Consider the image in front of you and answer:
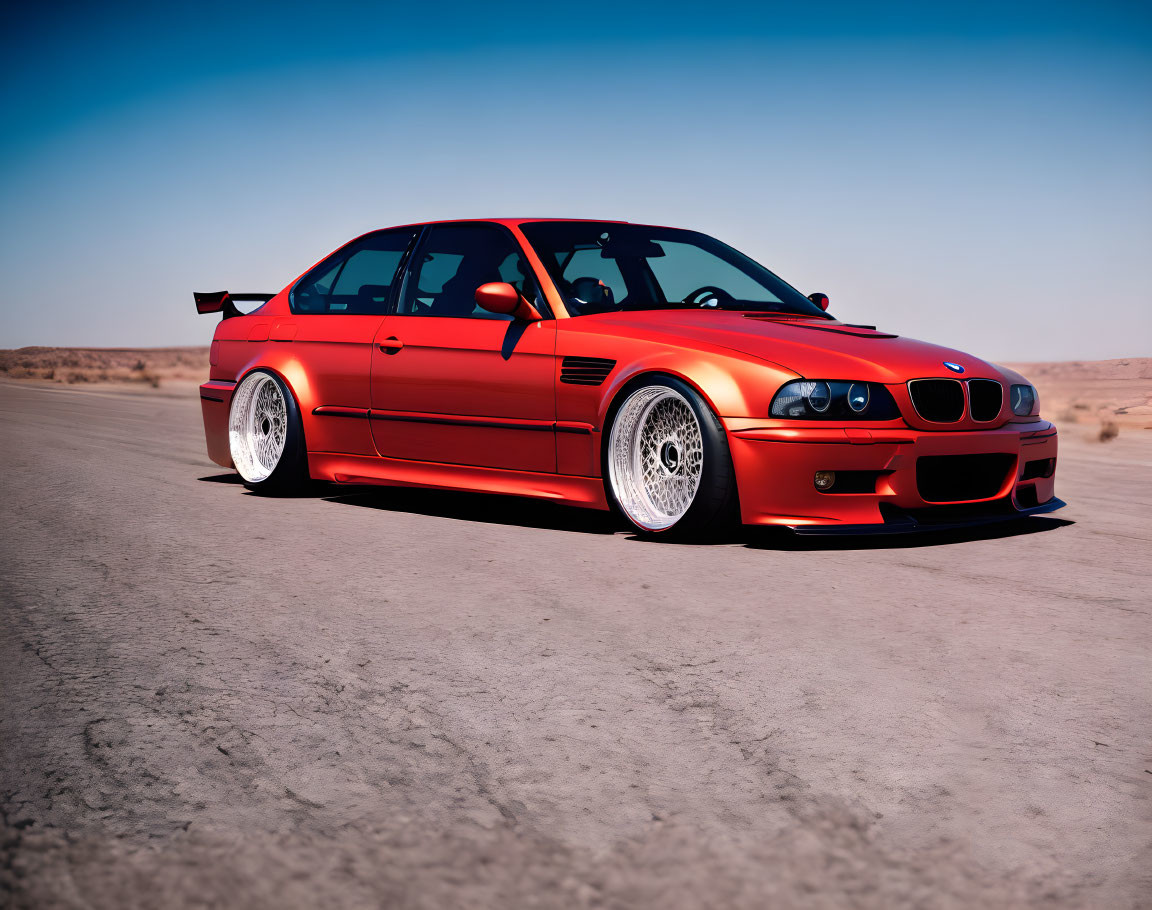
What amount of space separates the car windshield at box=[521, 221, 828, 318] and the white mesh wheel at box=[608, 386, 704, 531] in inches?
30.3

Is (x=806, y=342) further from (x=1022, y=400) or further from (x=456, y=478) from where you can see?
(x=456, y=478)

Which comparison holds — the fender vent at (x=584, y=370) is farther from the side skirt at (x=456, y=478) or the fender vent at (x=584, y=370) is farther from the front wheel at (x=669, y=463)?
the side skirt at (x=456, y=478)

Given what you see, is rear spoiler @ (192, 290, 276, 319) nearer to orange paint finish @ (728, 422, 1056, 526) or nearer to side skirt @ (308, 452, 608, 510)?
side skirt @ (308, 452, 608, 510)

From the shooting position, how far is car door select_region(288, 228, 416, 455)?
711 centimetres

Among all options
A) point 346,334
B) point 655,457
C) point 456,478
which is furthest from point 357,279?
point 655,457

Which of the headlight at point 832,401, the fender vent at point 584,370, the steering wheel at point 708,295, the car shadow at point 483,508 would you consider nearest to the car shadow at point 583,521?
the car shadow at point 483,508

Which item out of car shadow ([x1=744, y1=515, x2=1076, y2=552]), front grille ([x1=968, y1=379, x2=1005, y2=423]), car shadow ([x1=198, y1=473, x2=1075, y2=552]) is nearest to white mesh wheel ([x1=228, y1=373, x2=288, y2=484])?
car shadow ([x1=198, y1=473, x2=1075, y2=552])

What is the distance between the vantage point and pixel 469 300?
6.81 metres

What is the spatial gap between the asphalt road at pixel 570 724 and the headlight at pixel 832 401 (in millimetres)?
595

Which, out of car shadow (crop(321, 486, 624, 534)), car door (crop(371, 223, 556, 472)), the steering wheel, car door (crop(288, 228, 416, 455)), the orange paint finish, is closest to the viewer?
the orange paint finish

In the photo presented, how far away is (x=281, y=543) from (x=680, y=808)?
356 centimetres

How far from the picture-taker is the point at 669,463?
5770 mm

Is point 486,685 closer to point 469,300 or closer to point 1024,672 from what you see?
point 1024,672

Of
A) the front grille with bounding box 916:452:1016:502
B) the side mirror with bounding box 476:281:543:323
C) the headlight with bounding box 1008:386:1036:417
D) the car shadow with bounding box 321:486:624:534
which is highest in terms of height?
the side mirror with bounding box 476:281:543:323
